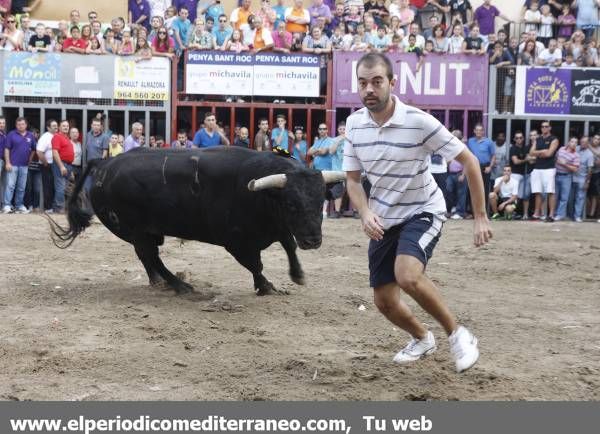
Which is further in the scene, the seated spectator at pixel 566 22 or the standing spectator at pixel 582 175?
the seated spectator at pixel 566 22

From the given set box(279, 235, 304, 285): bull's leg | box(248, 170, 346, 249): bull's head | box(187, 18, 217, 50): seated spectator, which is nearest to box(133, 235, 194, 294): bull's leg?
box(279, 235, 304, 285): bull's leg

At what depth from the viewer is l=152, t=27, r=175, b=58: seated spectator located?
16.6 m

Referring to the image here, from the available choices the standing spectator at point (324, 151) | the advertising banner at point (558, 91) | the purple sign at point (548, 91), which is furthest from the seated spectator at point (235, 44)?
the purple sign at point (548, 91)

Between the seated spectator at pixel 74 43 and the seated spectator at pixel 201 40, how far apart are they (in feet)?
6.05

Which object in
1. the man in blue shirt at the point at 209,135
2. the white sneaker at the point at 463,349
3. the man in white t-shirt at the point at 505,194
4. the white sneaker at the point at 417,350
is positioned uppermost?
the man in blue shirt at the point at 209,135

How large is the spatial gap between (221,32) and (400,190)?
12338mm

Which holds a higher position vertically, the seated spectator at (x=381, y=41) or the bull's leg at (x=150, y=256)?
the seated spectator at (x=381, y=41)

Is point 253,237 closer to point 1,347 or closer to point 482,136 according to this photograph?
point 1,347

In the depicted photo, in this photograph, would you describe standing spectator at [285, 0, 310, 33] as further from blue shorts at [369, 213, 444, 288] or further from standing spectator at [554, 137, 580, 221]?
blue shorts at [369, 213, 444, 288]

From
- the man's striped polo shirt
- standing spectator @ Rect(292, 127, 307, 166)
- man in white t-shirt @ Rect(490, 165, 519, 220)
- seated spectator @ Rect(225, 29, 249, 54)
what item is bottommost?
man in white t-shirt @ Rect(490, 165, 519, 220)

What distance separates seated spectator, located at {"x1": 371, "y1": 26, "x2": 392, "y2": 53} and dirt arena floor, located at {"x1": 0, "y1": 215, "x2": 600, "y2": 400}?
22.6 ft

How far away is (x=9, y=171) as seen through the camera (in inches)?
625

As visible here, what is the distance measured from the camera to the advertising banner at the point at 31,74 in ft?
53.8

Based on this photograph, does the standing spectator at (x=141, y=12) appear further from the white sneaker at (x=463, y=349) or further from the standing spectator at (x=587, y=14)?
the white sneaker at (x=463, y=349)
